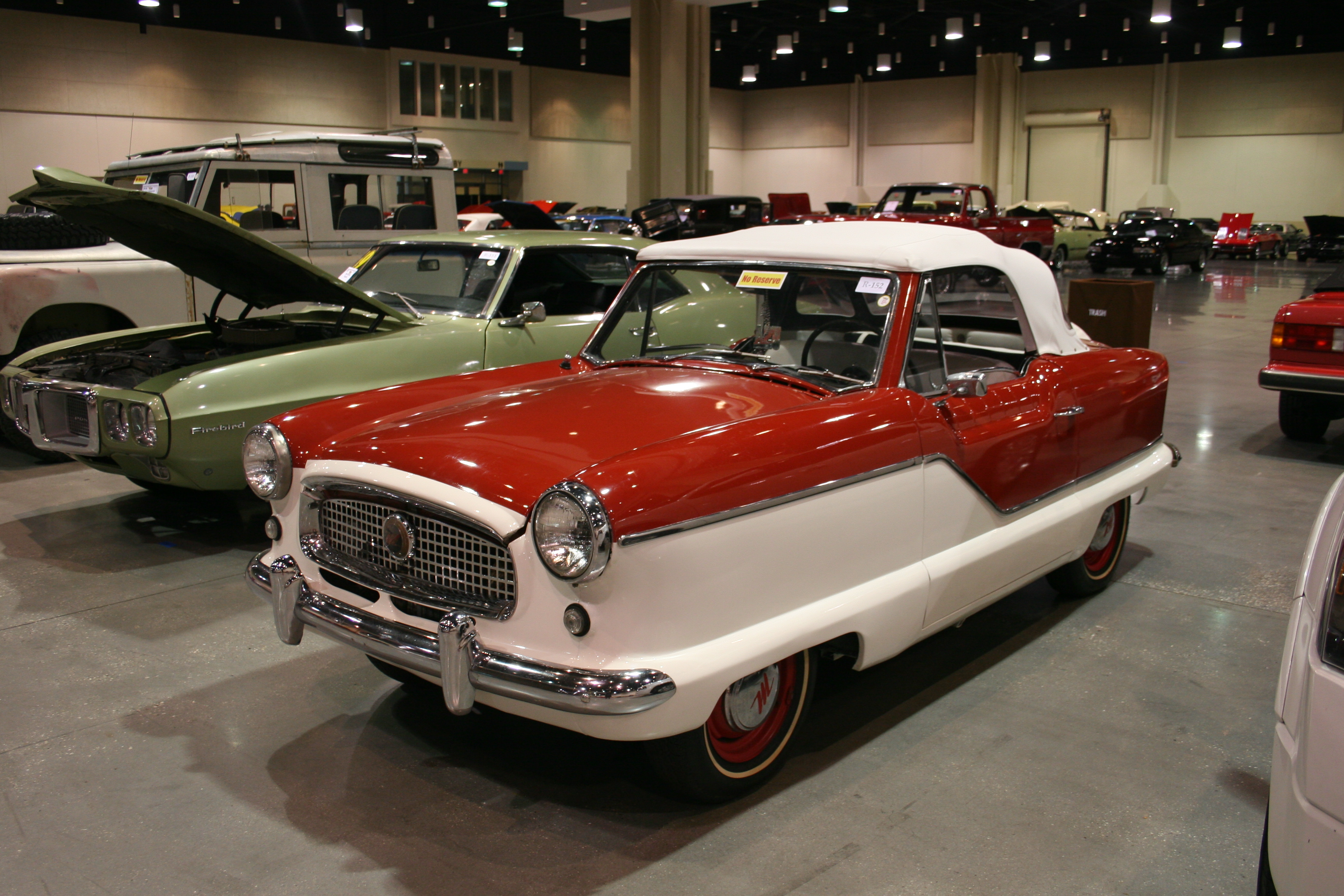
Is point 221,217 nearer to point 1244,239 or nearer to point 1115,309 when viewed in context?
point 1115,309

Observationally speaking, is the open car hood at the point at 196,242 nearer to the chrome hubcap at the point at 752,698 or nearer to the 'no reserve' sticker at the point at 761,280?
the 'no reserve' sticker at the point at 761,280

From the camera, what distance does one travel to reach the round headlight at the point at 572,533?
2365mm

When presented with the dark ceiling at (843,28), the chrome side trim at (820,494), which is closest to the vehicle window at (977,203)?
the dark ceiling at (843,28)

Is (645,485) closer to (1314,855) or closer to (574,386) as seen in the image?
(574,386)

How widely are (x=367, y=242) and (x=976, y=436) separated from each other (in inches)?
216

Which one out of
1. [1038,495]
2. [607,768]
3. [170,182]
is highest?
[170,182]

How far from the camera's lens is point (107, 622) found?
4.19m

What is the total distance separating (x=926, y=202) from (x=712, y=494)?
56.0 ft

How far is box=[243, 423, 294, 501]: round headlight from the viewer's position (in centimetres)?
322

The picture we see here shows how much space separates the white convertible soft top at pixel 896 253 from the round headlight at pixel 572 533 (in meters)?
1.53

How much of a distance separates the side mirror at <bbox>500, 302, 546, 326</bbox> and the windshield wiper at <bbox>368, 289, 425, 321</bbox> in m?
0.48

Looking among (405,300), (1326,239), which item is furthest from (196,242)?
(1326,239)

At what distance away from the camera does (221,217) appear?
Result: 6625mm

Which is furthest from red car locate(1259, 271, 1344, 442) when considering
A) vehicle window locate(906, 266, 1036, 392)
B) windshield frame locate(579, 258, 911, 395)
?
windshield frame locate(579, 258, 911, 395)
